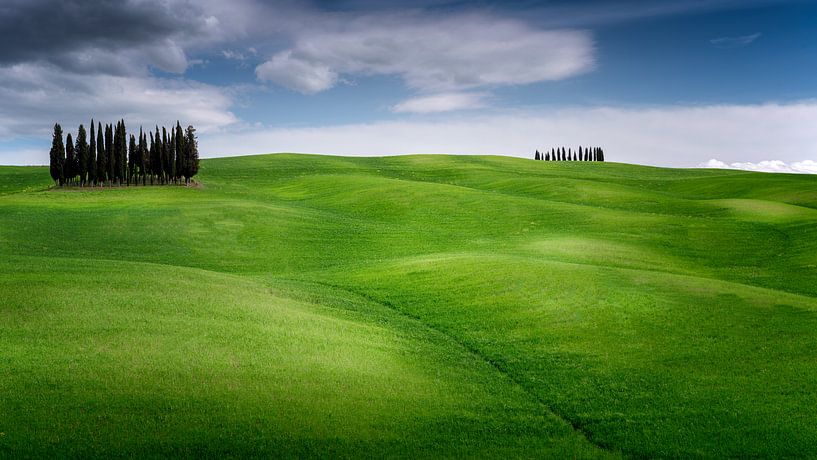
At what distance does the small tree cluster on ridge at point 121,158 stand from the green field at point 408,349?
46091 millimetres

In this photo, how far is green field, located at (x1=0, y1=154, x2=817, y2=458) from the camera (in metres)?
14.9

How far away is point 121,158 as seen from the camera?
89.6 metres

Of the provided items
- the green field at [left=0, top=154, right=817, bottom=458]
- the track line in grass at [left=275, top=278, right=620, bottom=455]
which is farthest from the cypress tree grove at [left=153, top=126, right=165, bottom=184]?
the track line in grass at [left=275, top=278, right=620, bottom=455]

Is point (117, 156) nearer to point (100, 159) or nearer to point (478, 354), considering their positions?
point (100, 159)

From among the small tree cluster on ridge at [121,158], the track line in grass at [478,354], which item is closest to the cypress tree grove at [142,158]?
the small tree cluster on ridge at [121,158]

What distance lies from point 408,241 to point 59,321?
32.2m

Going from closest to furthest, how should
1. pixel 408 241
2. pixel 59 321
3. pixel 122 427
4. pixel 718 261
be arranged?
pixel 122 427 < pixel 59 321 < pixel 718 261 < pixel 408 241

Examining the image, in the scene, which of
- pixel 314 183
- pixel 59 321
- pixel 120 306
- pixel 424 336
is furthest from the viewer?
pixel 314 183

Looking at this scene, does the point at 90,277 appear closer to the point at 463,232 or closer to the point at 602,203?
the point at 463,232

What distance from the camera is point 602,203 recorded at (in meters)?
72.4

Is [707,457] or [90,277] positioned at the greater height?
[90,277]

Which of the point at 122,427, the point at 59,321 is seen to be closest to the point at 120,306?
the point at 59,321

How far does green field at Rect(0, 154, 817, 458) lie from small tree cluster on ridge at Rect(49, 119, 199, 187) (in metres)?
46.1

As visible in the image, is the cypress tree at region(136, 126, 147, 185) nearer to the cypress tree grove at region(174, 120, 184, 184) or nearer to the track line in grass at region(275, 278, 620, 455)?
the cypress tree grove at region(174, 120, 184, 184)
